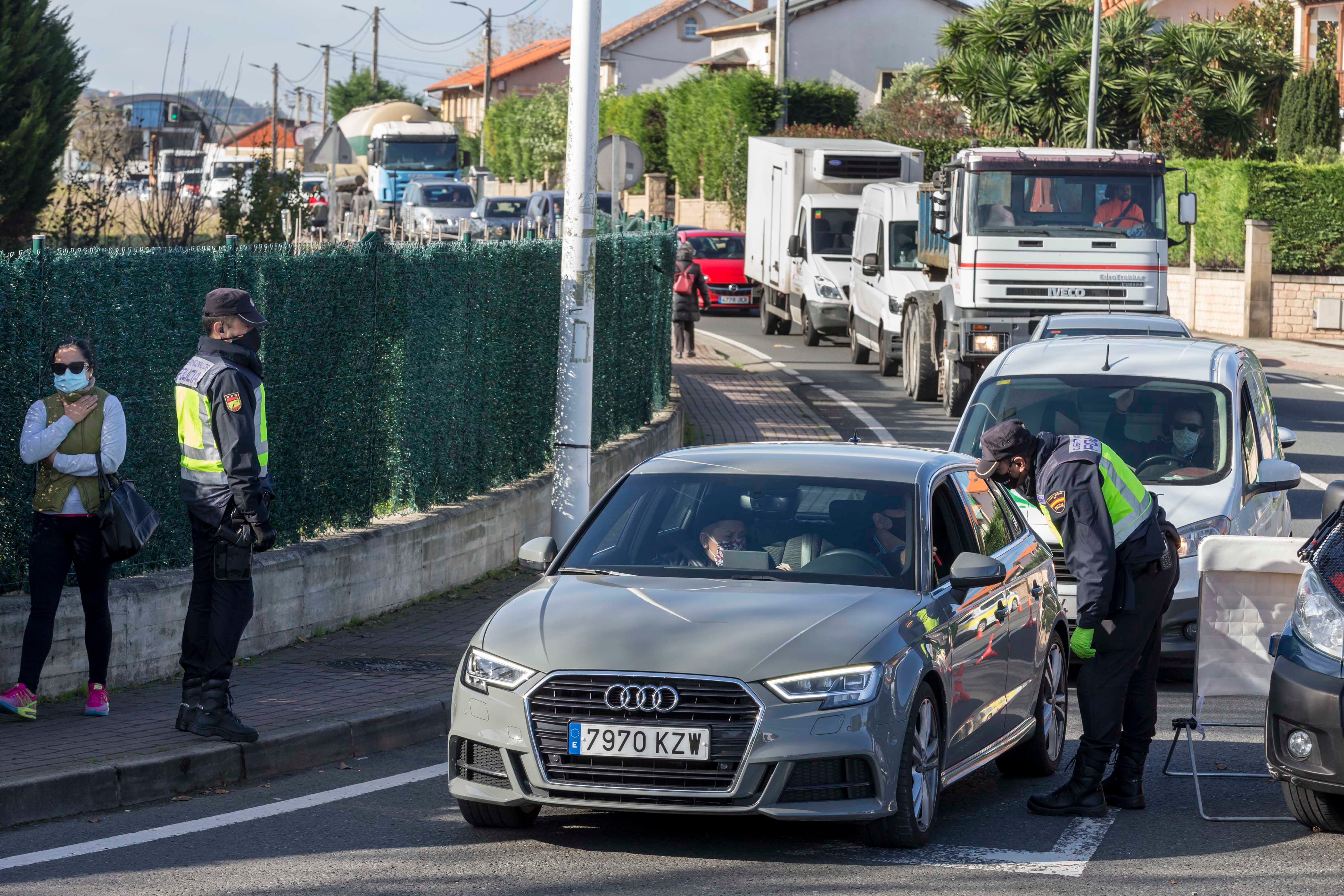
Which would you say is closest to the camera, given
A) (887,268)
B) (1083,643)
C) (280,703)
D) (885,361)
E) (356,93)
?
(1083,643)

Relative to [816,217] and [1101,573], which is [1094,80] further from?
[1101,573]

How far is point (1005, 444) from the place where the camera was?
6902 millimetres

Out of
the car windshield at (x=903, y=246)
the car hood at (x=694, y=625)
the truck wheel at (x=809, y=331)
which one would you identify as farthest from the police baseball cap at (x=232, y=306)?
the truck wheel at (x=809, y=331)

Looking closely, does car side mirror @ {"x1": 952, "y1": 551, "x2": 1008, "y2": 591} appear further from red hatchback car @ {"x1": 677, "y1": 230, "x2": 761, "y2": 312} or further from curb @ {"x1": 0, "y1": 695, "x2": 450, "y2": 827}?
red hatchback car @ {"x1": 677, "y1": 230, "x2": 761, "y2": 312}

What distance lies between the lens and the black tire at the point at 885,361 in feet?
88.0

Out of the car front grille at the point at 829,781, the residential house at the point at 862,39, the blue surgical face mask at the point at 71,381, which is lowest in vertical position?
the car front grille at the point at 829,781

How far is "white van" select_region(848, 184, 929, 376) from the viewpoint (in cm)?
2636

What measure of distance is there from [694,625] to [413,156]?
4981cm

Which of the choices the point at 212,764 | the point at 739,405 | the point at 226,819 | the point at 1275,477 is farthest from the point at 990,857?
the point at 739,405

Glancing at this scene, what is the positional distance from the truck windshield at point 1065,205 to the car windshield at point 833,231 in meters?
9.17

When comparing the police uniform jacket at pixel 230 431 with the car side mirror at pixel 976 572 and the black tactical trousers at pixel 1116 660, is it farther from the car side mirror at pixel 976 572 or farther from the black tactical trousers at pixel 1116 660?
the black tactical trousers at pixel 1116 660

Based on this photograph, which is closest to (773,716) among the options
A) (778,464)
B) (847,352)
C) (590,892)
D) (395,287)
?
(590,892)

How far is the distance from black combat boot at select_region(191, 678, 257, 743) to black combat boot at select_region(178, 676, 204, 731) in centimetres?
3

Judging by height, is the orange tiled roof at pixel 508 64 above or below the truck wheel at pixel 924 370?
above
